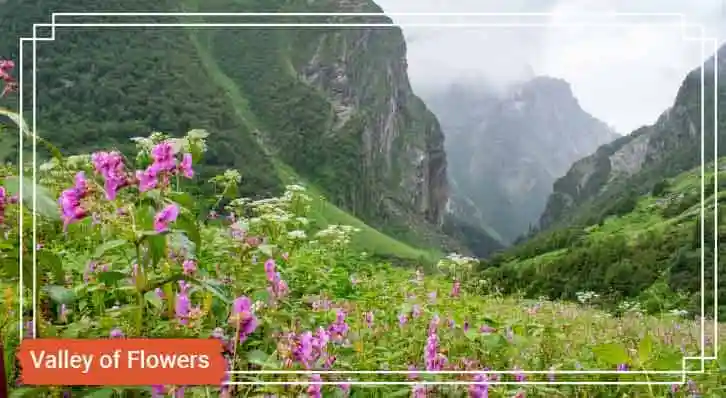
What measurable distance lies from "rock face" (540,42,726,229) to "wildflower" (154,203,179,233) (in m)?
1.79

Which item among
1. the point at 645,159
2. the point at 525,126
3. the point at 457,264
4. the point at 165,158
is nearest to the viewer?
the point at 165,158

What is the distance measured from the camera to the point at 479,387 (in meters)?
2.15

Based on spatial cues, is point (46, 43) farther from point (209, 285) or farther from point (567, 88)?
point (567, 88)

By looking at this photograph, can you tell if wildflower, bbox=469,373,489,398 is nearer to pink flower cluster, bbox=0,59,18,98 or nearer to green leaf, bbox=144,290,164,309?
green leaf, bbox=144,290,164,309

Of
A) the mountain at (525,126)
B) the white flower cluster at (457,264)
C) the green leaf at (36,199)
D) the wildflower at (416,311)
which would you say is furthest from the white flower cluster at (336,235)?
the green leaf at (36,199)

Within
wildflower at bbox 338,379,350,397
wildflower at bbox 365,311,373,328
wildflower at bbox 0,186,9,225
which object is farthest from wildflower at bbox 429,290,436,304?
wildflower at bbox 0,186,9,225

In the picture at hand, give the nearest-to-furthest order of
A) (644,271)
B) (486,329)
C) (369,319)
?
(486,329)
(369,319)
(644,271)

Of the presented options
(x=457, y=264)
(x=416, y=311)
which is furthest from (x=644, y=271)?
(x=416, y=311)

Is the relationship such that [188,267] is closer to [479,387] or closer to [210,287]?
[210,287]

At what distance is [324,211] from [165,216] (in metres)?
3.29

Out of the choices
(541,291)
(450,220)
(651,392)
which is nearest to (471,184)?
(450,220)

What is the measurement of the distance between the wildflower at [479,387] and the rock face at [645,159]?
1.19 m

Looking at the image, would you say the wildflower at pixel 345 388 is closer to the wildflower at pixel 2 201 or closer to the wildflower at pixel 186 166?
the wildflower at pixel 186 166

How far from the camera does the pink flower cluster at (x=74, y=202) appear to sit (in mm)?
1968
